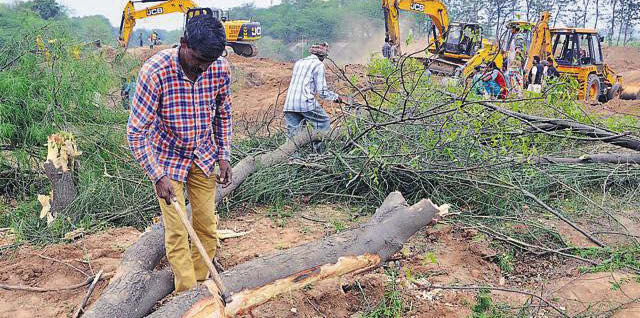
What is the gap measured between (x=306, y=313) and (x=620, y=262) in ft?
6.96

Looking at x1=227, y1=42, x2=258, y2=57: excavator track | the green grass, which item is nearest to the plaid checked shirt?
the green grass

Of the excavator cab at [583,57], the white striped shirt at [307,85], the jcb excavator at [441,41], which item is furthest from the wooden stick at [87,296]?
the excavator cab at [583,57]

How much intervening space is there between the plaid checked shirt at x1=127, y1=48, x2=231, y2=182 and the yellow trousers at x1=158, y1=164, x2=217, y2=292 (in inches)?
4.4

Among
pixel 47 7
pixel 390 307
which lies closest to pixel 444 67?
pixel 390 307

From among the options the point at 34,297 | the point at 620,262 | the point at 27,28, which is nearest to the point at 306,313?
the point at 34,297

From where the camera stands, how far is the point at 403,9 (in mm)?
12852

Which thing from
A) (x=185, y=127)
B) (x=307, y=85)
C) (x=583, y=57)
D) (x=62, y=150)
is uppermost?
(x=185, y=127)

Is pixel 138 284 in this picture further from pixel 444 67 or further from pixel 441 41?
pixel 444 67

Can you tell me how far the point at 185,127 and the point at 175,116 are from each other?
0.09m

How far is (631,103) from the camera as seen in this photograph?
13281 millimetres

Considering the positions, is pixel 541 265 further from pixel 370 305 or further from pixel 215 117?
pixel 215 117

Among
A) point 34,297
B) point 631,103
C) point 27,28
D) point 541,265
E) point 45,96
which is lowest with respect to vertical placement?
point 631,103

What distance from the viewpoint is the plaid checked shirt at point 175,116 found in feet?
9.36

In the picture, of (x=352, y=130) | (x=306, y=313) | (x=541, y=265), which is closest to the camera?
(x=306, y=313)
